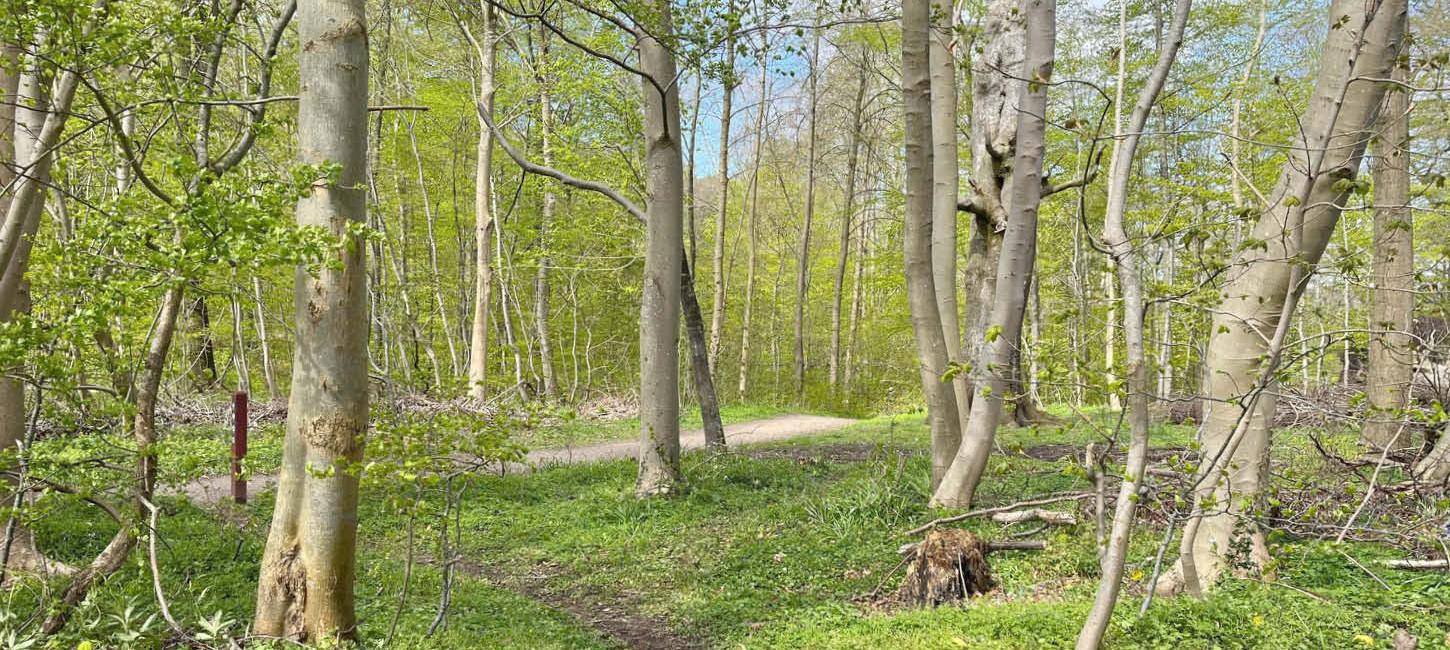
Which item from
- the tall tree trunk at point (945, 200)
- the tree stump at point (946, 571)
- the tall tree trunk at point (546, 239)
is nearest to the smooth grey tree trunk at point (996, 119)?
the tall tree trunk at point (945, 200)

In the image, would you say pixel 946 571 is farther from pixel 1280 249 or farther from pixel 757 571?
pixel 1280 249

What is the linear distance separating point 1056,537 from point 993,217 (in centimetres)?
306

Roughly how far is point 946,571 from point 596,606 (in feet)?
7.41

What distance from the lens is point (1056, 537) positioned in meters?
4.77

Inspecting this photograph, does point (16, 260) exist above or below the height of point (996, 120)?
below

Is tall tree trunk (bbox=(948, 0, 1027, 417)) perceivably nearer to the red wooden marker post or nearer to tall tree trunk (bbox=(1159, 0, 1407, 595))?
tall tree trunk (bbox=(1159, 0, 1407, 595))

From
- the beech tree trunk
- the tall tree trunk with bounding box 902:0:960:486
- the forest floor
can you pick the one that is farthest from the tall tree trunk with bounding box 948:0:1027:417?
the forest floor

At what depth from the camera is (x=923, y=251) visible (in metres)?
6.28

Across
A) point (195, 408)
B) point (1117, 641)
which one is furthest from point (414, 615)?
point (195, 408)

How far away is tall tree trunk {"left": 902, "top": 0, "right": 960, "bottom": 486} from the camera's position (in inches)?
245

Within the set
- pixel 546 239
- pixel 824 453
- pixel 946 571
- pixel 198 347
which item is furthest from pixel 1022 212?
pixel 198 347

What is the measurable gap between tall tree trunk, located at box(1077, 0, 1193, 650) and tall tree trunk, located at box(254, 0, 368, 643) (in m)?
3.01

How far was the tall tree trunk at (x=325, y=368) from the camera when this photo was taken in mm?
3250

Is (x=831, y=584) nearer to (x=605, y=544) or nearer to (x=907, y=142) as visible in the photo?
(x=605, y=544)
